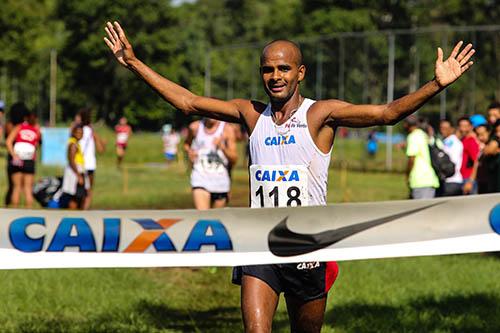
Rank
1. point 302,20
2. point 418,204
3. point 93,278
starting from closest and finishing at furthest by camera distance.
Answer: point 418,204 < point 93,278 < point 302,20

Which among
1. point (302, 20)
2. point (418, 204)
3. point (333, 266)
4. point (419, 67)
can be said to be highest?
point (302, 20)

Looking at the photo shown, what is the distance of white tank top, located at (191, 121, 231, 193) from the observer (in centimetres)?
1261

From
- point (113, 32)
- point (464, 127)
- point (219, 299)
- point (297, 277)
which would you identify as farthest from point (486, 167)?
point (113, 32)

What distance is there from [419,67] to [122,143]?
13.3 metres

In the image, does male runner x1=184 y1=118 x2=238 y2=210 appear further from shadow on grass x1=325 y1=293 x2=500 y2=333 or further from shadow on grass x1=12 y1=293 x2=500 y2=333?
shadow on grass x1=325 y1=293 x2=500 y2=333

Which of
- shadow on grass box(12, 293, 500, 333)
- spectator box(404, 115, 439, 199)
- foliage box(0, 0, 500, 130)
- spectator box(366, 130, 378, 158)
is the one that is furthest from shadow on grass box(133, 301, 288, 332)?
foliage box(0, 0, 500, 130)

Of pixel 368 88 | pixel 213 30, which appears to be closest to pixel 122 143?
pixel 368 88

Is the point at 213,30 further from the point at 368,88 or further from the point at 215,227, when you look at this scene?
the point at 215,227

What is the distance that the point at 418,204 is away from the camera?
227 inches

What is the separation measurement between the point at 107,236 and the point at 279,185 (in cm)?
107

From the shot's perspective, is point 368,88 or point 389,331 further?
point 368,88

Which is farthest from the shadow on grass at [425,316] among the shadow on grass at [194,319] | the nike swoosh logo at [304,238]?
the nike swoosh logo at [304,238]

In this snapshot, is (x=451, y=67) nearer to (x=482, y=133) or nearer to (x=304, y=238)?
(x=304, y=238)

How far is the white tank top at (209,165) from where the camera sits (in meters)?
12.6
